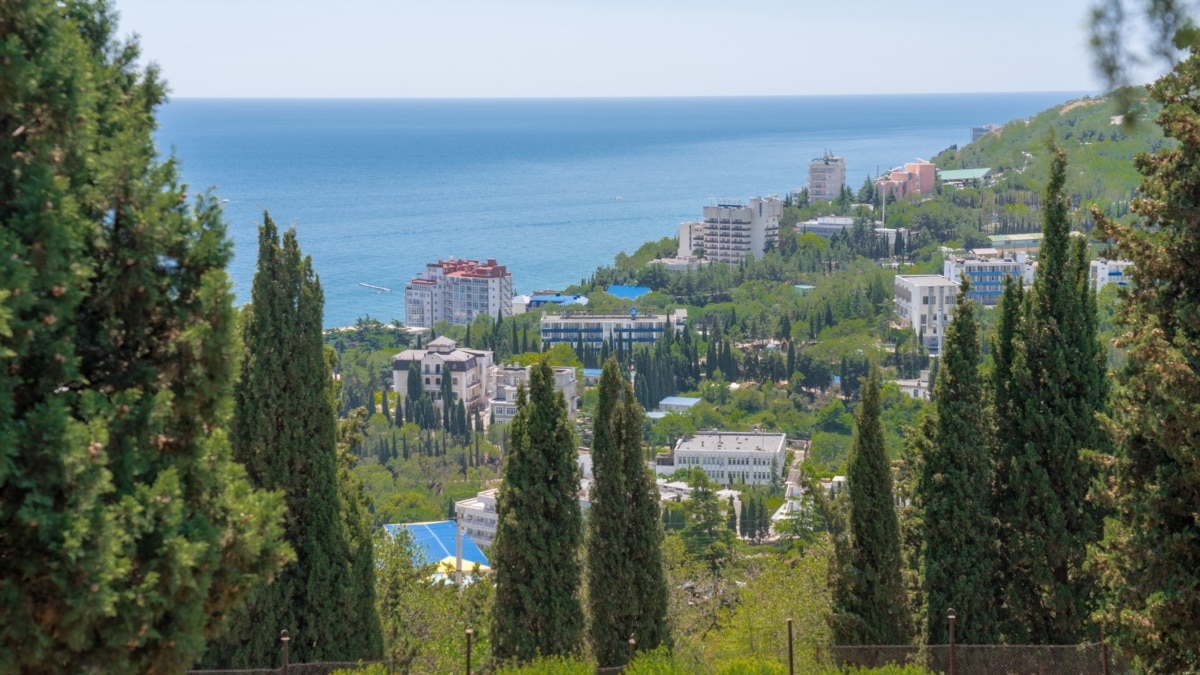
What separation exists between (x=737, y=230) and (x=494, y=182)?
4507cm

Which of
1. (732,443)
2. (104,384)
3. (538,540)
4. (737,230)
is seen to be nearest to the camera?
(104,384)

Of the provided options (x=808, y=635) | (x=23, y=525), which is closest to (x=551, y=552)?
(x=808, y=635)

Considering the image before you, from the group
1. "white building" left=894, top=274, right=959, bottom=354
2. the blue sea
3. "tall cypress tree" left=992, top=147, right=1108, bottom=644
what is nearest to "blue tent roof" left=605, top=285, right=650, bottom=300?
the blue sea

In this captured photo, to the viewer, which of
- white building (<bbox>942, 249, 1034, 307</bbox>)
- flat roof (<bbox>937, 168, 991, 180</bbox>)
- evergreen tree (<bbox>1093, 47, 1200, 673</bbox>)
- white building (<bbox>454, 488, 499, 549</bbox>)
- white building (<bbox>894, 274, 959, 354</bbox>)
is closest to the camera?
evergreen tree (<bbox>1093, 47, 1200, 673</bbox>)

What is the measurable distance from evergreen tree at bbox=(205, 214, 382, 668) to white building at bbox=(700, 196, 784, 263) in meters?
53.9

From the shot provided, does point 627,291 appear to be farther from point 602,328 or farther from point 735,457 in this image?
point 735,457

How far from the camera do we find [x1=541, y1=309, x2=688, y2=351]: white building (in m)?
44.0

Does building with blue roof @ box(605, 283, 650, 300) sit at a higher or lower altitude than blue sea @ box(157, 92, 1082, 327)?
lower

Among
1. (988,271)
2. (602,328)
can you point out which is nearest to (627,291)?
(602,328)

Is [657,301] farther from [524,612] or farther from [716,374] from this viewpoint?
[524,612]

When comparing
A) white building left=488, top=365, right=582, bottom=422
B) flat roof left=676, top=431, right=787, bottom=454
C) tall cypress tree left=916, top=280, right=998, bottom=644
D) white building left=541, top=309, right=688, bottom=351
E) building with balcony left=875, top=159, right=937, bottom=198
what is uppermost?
building with balcony left=875, top=159, right=937, bottom=198

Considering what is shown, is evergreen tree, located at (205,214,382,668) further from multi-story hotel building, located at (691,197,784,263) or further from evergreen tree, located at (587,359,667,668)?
multi-story hotel building, located at (691,197,784,263)

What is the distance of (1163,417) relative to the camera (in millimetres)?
4664

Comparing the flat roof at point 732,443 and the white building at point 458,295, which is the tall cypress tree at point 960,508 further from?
the white building at point 458,295
